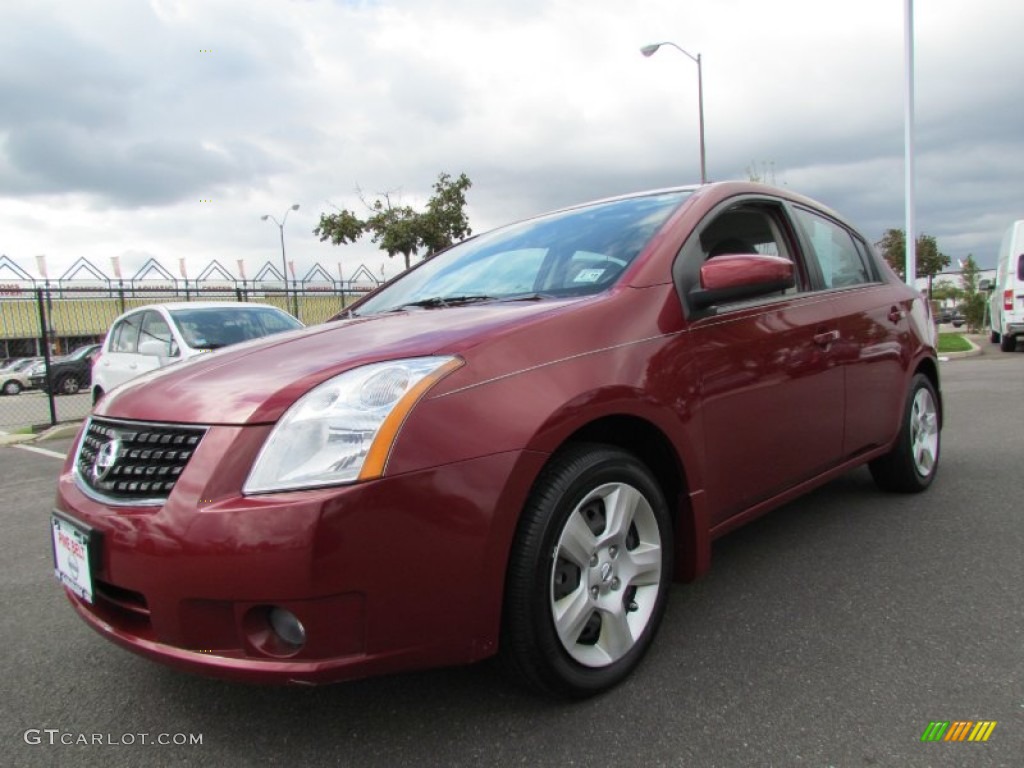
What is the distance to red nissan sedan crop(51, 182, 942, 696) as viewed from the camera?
64.8 inches

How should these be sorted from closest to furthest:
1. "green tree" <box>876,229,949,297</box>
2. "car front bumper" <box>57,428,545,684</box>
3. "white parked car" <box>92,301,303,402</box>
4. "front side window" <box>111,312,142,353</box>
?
"car front bumper" <box>57,428,545,684</box> < "white parked car" <box>92,301,303,402</box> < "front side window" <box>111,312,142,353</box> < "green tree" <box>876,229,949,297</box>

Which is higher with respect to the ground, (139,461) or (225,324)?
(225,324)

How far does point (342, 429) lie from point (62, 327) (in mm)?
38532

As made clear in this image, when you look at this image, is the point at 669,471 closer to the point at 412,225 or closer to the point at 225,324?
the point at 225,324

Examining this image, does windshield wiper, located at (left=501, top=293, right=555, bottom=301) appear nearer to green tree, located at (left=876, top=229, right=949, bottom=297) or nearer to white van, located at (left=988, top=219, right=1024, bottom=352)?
white van, located at (left=988, top=219, right=1024, bottom=352)

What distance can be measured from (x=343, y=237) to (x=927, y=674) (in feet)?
78.3

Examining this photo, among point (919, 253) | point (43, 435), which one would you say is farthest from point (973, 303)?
point (43, 435)

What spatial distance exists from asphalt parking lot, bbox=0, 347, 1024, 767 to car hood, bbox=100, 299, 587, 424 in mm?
591

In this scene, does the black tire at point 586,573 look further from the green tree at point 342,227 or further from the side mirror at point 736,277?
the green tree at point 342,227

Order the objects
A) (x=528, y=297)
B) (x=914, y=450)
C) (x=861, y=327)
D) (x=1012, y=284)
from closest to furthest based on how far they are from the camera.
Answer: (x=528, y=297)
(x=861, y=327)
(x=914, y=450)
(x=1012, y=284)

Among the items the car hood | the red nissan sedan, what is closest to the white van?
the red nissan sedan

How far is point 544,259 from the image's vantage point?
9.03ft

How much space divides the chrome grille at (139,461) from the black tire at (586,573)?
86cm

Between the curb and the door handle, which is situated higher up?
the door handle
